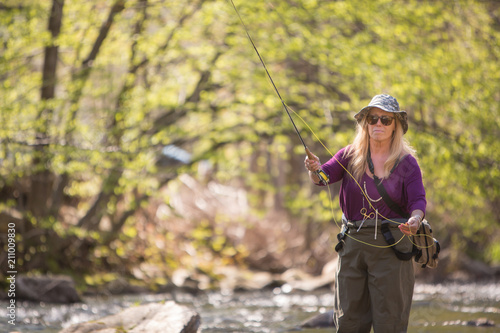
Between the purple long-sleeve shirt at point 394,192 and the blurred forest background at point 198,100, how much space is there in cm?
451

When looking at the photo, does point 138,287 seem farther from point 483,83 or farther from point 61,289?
point 483,83

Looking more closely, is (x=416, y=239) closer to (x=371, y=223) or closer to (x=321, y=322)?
(x=371, y=223)

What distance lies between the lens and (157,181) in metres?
10.3

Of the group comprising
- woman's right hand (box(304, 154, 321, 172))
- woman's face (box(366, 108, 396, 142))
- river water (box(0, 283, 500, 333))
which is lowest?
river water (box(0, 283, 500, 333))

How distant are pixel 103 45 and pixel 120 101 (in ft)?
3.20

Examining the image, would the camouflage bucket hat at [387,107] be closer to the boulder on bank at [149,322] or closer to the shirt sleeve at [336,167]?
the shirt sleeve at [336,167]

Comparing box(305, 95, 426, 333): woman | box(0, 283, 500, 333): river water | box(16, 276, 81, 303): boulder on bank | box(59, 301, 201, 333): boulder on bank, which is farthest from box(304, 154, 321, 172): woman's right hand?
box(16, 276, 81, 303): boulder on bank

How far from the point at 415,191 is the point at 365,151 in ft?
1.38

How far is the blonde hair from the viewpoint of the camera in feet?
11.7

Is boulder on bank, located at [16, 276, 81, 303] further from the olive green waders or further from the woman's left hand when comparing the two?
the woman's left hand


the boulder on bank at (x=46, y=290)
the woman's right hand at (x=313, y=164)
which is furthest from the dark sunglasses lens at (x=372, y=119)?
the boulder on bank at (x=46, y=290)

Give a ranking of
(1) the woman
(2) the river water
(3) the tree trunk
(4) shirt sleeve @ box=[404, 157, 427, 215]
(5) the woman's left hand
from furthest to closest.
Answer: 1. (3) the tree trunk
2. (2) the river water
3. (1) the woman
4. (4) shirt sleeve @ box=[404, 157, 427, 215]
5. (5) the woman's left hand

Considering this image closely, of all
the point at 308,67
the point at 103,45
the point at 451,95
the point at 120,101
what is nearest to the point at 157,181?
the point at 120,101

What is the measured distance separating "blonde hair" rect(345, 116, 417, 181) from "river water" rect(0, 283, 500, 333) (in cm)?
256
